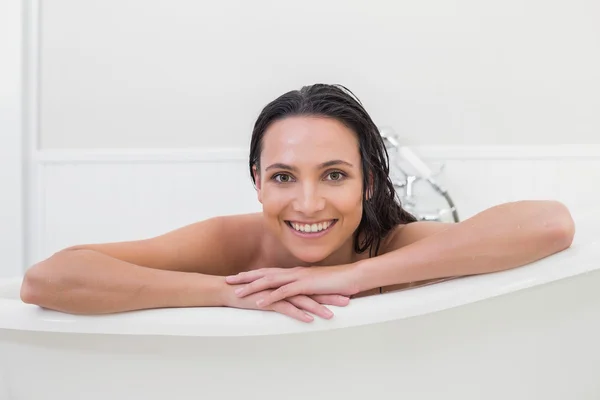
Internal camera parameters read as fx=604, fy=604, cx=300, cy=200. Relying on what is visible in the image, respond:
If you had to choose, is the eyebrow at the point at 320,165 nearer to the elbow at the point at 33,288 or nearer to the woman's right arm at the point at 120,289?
the woman's right arm at the point at 120,289

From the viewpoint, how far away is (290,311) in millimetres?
845

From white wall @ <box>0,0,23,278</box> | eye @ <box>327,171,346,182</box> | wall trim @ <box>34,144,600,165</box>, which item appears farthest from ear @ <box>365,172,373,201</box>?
white wall @ <box>0,0,23,278</box>

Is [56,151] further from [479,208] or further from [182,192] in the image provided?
[479,208]

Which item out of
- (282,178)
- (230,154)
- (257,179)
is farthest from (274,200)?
(230,154)

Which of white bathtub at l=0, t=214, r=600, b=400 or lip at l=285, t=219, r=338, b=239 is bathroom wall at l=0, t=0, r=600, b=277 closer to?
lip at l=285, t=219, r=338, b=239

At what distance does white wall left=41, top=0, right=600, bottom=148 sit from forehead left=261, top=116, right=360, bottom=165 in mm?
1073

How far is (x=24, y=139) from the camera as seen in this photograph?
2.27 m

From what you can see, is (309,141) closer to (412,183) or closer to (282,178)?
(282,178)

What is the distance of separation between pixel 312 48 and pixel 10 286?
1.36 metres

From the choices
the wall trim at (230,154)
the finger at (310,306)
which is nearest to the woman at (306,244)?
the finger at (310,306)

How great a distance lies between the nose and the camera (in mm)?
1021

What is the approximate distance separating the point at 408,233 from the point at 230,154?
108cm

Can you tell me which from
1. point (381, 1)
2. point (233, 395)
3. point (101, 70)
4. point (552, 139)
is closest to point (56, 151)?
Answer: point (101, 70)

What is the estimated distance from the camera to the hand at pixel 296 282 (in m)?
0.87
